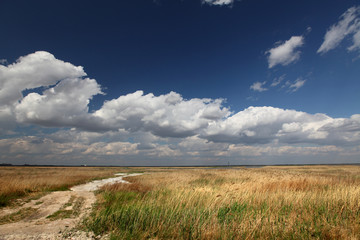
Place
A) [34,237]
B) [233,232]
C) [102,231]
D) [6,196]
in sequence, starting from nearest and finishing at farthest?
[233,232]
[34,237]
[102,231]
[6,196]

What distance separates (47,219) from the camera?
23.9 ft

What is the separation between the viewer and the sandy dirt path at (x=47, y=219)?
5.30 metres

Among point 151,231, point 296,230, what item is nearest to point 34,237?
point 151,231

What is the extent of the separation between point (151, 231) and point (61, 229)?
3.07 m

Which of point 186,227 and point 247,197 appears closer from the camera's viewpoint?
point 186,227

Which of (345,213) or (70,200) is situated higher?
(345,213)

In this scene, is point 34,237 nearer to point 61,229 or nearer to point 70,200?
point 61,229

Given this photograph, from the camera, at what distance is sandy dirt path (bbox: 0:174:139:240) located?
530cm

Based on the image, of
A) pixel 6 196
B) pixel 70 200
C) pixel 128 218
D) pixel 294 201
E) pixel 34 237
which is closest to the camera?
pixel 34 237

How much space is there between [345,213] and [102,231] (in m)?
8.12

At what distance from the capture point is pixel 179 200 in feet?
24.2

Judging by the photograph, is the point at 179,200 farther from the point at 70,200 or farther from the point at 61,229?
the point at 70,200

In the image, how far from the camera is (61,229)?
5816 millimetres

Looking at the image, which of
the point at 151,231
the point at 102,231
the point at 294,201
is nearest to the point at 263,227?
the point at 151,231
